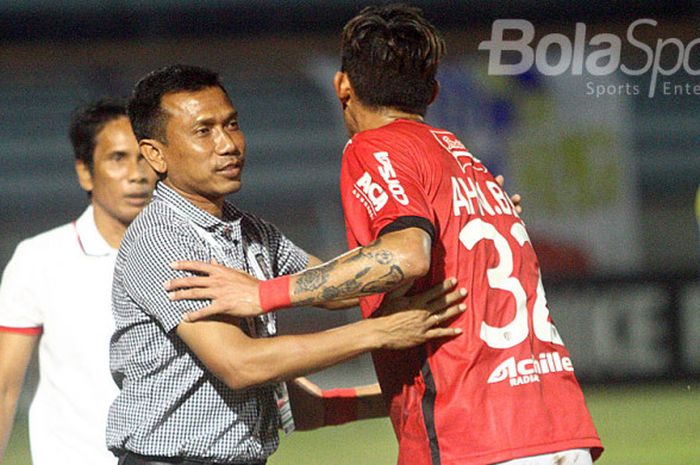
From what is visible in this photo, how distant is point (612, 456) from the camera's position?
7.07 m

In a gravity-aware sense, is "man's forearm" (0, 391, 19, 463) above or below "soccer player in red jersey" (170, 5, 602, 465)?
below

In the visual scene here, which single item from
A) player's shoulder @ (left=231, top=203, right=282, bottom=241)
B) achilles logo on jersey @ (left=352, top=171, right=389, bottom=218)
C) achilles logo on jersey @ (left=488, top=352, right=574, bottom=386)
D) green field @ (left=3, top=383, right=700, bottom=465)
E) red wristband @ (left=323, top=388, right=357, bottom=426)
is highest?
achilles logo on jersey @ (left=352, top=171, right=389, bottom=218)

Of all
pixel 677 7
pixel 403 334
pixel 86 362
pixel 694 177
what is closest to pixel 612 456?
pixel 694 177

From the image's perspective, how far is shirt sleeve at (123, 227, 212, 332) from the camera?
117 inches

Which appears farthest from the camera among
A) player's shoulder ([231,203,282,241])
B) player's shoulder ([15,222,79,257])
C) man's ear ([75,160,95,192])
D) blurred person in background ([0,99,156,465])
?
man's ear ([75,160,95,192])

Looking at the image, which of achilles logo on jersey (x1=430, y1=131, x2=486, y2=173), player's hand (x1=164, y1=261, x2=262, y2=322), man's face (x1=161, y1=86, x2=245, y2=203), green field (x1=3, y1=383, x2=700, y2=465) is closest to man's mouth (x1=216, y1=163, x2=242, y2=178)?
man's face (x1=161, y1=86, x2=245, y2=203)

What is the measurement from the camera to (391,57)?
3137mm

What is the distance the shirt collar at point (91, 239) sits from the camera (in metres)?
4.32

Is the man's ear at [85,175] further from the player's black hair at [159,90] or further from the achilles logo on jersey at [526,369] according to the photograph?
the achilles logo on jersey at [526,369]

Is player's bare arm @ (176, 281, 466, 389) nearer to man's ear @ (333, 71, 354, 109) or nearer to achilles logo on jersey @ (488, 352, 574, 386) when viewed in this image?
achilles logo on jersey @ (488, 352, 574, 386)

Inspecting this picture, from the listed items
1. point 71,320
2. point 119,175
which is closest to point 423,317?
point 71,320

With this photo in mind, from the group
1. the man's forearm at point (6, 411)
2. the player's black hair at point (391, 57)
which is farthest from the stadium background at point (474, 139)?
the player's black hair at point (391, 57)

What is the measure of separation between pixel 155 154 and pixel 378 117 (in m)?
0.63

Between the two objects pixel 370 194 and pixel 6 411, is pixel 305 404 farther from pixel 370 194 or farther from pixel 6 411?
pixel 6 411
